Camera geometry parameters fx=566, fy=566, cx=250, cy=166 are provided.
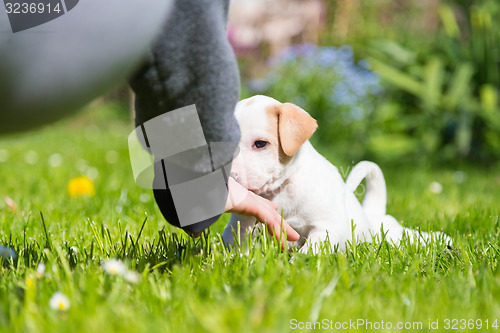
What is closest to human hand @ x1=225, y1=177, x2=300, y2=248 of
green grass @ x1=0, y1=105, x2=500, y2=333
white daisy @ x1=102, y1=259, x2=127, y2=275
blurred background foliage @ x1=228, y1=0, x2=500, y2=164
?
green grass @ x1=0, y1=105, x2=500, y2=333

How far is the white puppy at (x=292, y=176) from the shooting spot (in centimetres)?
169

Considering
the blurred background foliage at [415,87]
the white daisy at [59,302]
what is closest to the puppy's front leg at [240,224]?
the white daisy at [59,302]

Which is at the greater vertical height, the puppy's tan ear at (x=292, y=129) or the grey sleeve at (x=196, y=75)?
the grey sleeve at (x=196, y=75)

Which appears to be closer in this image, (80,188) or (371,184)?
(371,184)

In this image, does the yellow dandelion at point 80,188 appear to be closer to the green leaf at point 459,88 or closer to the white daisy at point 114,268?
the white daisy at point 114,268

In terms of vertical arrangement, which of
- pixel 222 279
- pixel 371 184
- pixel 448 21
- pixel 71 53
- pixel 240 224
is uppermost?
pixel 71 53

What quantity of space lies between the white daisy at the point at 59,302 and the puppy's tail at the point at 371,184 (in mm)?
1200

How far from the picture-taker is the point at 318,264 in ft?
5.03

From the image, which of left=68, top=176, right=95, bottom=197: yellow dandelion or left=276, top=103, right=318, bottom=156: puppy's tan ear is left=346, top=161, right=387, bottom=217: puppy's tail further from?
left=68, top=176, right=95, bottom=197: yellow dandelion

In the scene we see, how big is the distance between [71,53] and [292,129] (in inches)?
32.0

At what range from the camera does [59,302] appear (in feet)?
3.97

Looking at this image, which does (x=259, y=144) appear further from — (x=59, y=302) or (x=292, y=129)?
(x=59, y=302)

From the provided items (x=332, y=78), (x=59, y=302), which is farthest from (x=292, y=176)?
(x=332, y=78)

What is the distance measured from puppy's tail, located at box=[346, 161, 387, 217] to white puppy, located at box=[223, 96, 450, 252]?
0.14m
